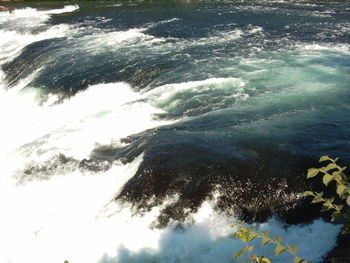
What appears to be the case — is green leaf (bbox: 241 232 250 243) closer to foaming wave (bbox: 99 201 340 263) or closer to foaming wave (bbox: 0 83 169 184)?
foaming wave (bbox: 99 201 340 263)

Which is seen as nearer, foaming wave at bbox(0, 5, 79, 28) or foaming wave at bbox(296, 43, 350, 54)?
foaming wave at bbox(296, 43, 350, 54)

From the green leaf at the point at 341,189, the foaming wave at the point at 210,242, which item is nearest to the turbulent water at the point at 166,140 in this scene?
the foaming wave at the point at 210,242

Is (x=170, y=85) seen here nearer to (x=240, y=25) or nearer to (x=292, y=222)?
(x=292, y=222)

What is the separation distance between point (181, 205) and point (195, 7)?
2165cm

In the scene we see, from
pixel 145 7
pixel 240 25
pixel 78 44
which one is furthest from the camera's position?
pixel 145 7

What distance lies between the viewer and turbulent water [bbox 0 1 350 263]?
17.5 feet

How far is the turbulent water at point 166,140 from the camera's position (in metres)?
5.34

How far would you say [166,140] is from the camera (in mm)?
6922

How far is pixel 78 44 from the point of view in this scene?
16531 mm

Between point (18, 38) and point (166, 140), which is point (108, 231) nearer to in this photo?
point (166, 140)

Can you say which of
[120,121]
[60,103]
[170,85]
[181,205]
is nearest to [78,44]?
[60,103]

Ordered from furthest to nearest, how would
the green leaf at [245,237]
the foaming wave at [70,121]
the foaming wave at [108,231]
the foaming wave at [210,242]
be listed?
1. the foaming wave at [70,121]
2. the foaming wave at [108,231]
3. the foaming wave at [210,242]
4. the green leaf at [245,237]

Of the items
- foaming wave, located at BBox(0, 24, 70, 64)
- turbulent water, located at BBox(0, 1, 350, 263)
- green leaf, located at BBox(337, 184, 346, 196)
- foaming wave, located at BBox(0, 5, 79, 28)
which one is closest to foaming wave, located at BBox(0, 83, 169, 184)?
turbulent water, located at BBox(0, 1, 350, 263)

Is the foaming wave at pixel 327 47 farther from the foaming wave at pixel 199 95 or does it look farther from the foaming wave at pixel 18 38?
the foaming wave at pixel 18 38
